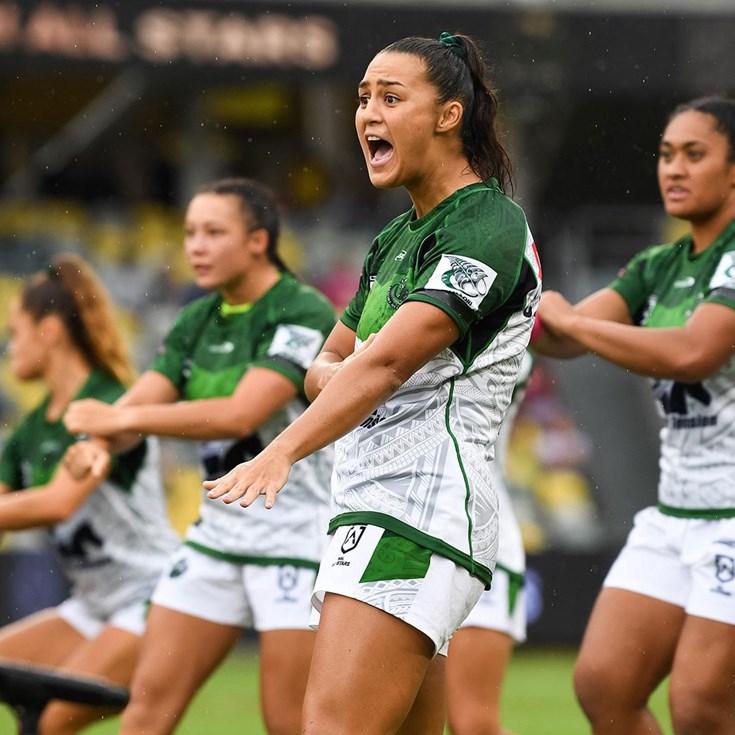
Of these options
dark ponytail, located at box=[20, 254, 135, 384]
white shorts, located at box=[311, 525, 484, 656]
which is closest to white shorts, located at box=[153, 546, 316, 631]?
dark ponytail, located at box=[20, 254, 135, 384]

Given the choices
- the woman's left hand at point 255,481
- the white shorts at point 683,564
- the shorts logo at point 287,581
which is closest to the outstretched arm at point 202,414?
the shorts logo at point 287,581

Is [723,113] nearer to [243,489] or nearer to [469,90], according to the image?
[469,90]

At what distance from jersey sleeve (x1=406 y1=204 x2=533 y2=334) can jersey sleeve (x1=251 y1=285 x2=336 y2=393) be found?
1.85 meters

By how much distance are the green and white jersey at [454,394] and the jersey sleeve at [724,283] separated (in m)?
1.20

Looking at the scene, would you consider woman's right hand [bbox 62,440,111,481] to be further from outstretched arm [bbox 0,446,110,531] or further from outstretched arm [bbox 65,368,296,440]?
outstretched arm [bbox 0,446,110,531]

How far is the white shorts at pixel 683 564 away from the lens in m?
5.22

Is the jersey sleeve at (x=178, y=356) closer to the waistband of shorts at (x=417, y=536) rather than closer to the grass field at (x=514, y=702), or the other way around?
the waistband of shorts at (x=417, y=536)

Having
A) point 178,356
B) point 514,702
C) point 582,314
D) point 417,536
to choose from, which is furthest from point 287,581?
point 514,702

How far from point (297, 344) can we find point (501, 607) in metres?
1.41

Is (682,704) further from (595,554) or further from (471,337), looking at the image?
(595,554)

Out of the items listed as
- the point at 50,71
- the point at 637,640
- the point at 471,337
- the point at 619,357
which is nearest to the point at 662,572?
the point at 637,640

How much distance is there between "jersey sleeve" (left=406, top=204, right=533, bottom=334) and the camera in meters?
4.05

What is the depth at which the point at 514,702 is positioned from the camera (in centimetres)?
1044

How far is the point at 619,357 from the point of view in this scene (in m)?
5.27
